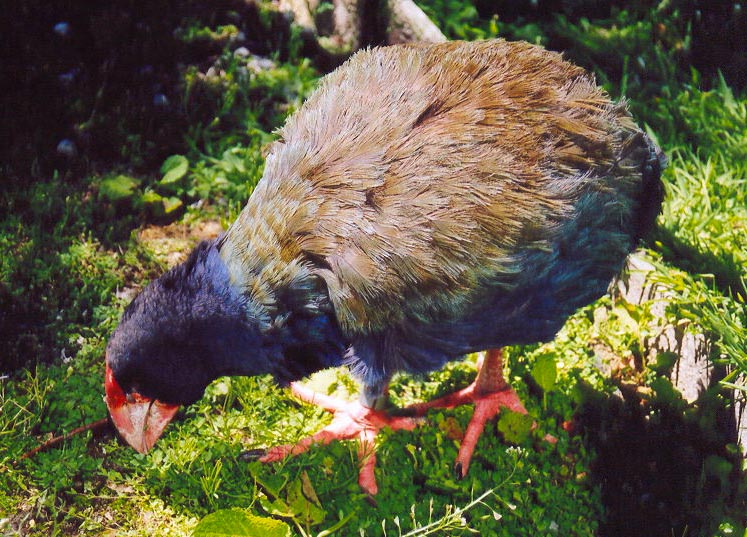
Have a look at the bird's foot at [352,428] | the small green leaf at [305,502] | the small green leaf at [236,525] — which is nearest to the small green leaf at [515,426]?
the bird's foot at [352,428]

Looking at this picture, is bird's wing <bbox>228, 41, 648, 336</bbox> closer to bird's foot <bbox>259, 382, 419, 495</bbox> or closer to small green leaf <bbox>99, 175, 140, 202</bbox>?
bird's foot <bbox>259, 382, 419, 495</bbox>

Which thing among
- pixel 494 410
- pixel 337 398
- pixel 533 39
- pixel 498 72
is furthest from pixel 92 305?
pixel 533 39

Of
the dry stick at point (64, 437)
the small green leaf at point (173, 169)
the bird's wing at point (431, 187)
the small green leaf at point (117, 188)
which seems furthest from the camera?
the small green leaf at point (173, 169)

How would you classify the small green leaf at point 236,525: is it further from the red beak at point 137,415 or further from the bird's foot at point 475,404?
the bird's foot at point 475,404

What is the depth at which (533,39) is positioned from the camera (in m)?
4.45

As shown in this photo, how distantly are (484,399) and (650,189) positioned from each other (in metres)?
1.05

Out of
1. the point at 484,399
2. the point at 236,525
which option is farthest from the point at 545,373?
the point at 236,525

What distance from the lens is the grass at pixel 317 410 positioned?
2650 millimetres

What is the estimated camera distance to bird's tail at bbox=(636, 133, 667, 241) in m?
2.56

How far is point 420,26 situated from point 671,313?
2.06 meters

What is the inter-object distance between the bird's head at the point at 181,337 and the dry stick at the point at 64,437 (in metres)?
0.41

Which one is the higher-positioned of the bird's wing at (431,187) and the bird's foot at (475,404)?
the bird's wing at (431,187)

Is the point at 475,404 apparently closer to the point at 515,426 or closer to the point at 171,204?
the point at 515,426

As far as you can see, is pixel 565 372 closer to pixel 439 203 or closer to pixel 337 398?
pixel 337 398
